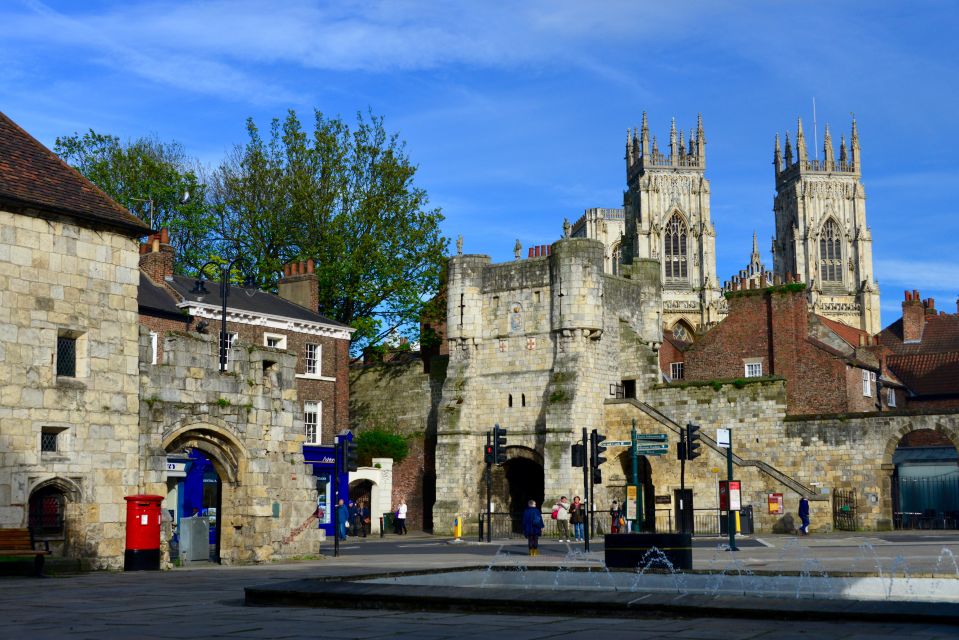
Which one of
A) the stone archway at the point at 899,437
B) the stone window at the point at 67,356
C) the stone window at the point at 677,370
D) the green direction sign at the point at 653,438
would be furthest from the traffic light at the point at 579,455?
the stone window at the point at 677,370

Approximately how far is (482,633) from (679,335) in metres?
110

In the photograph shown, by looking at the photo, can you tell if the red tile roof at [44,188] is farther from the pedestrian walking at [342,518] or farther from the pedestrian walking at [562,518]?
the pedestrian walking at [342,518]

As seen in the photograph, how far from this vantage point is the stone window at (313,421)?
45.1 m

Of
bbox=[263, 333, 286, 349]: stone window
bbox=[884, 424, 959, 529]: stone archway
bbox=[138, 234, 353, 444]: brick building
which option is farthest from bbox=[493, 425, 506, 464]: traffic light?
bbox=[884, 424, 959, 529]: stone archway

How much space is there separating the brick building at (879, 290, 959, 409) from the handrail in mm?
22257

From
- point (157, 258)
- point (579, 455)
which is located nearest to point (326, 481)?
point (157, 258)

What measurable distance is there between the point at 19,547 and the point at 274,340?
24.2 m

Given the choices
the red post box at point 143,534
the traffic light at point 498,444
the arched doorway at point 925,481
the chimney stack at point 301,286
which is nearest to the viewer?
the red post box at point 143,534

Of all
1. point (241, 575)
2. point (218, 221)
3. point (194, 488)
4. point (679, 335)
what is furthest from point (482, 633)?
point (679, 335)

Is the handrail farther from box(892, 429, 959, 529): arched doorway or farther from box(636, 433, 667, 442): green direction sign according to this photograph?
box(892, 429, 959, 529): arched doorway

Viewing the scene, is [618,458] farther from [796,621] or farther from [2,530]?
[796,621]

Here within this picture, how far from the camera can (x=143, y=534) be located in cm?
2144

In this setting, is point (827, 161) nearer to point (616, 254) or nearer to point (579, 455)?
point (616, 254)

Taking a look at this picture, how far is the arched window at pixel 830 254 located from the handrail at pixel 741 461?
95.2 meters
